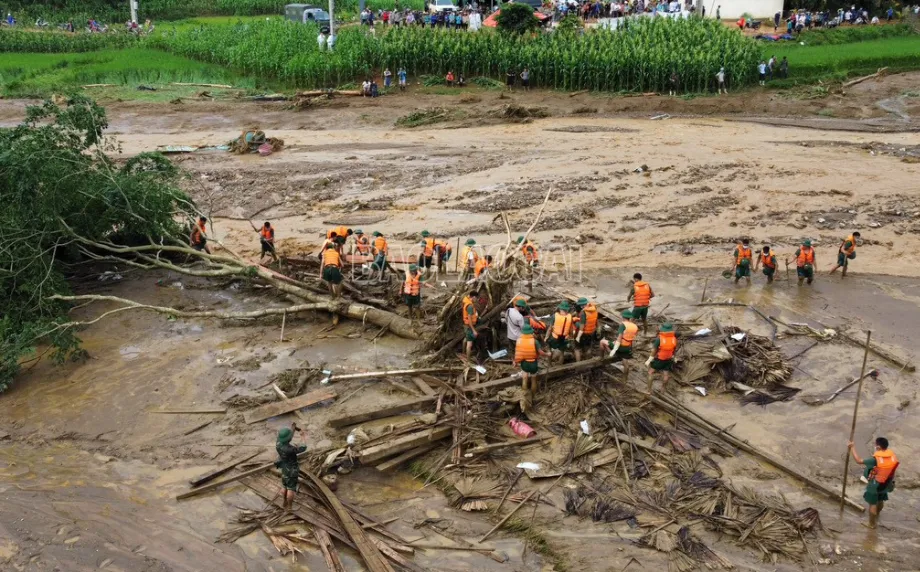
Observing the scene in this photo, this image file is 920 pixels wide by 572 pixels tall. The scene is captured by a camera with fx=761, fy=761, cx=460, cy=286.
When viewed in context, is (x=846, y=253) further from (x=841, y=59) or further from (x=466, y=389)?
(x=841, y=59)

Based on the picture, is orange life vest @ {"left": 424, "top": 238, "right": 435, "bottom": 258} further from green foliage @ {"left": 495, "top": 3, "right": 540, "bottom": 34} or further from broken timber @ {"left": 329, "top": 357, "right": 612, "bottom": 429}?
green foliage @ {"left": 495, "top": 3, "right": 540, "bottom": 34}

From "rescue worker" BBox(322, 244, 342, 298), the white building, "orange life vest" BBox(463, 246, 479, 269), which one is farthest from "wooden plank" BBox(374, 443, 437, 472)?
the white building

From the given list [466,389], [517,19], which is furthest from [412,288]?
[517,19]

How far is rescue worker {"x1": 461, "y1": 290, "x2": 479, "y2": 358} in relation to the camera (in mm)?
12812

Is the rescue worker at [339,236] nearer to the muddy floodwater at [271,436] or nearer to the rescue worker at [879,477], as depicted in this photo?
the muddy floodwater at [271,436]

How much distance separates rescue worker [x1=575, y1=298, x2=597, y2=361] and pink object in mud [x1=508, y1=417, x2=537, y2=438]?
1.65 metres

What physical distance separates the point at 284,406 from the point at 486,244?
8103mm

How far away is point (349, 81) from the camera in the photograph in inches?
1471

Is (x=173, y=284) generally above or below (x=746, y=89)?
below

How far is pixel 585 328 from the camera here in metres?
12.7

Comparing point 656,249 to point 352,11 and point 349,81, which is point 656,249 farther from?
point 352,11

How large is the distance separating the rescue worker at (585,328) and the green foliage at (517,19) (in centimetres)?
2803

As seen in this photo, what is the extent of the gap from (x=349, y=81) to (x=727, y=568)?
32479 millimetres

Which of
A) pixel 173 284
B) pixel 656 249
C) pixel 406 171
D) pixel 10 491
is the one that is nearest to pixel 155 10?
pixel 406 171
